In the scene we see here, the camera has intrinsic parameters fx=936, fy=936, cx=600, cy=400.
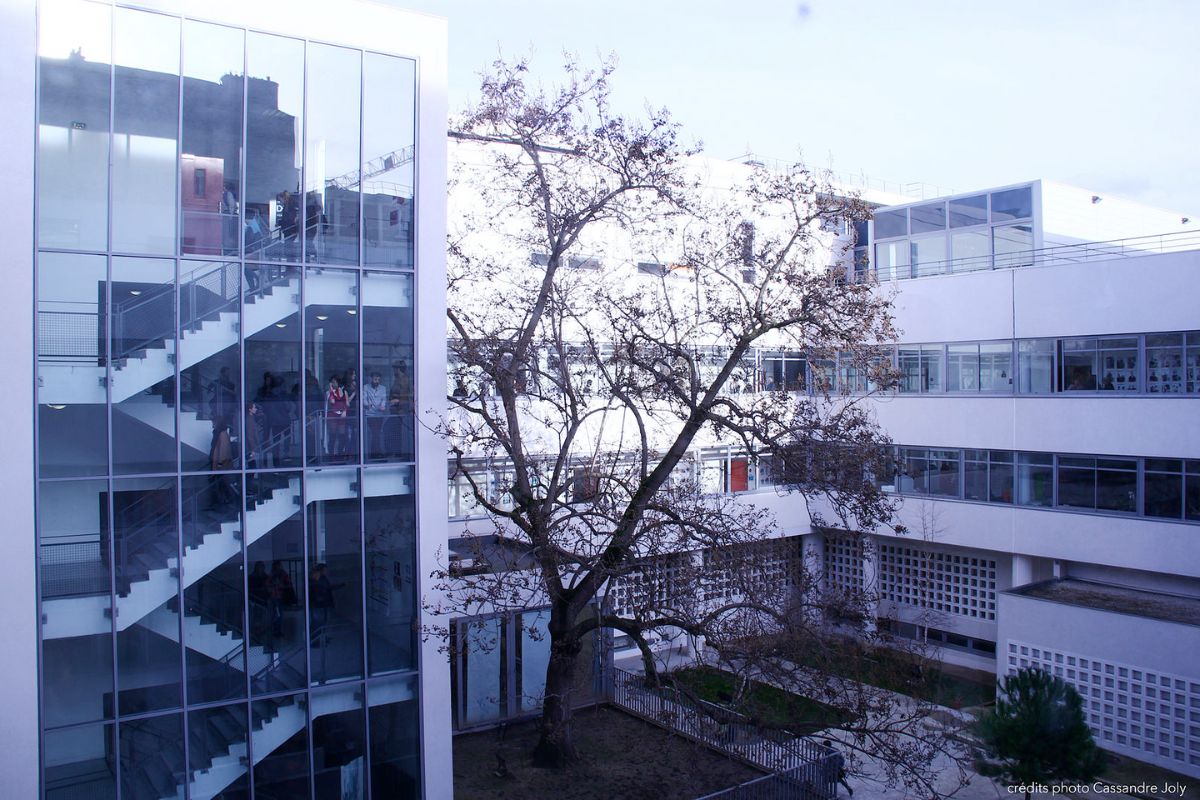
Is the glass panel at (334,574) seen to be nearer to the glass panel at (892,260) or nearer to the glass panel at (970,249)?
the glass panel at (892,260)

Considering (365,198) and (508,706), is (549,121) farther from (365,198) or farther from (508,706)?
(508,706)

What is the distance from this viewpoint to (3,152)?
31.3ft

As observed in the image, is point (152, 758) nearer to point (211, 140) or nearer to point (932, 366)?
point (211, 140)

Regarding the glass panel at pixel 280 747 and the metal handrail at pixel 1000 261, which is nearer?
the glass panel at pixel 280 747

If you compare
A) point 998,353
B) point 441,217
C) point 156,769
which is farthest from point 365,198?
point 998,353

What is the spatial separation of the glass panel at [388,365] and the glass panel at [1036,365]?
13.5 meters

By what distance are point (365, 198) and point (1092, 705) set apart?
14788 millimetres

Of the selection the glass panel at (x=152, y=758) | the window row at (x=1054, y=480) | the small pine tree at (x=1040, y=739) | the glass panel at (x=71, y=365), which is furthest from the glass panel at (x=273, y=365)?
the window row at (x=1054, y=480)

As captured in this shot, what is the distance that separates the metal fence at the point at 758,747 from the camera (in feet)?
43.0

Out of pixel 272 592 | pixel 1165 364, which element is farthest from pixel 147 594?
pixel 1165 364

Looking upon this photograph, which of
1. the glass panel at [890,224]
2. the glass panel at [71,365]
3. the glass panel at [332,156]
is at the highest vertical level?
the glass panel at [890,224]

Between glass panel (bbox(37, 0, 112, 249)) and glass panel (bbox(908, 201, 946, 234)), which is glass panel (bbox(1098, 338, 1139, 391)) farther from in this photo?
glass panel (bbox(37, 0, 112, 249))

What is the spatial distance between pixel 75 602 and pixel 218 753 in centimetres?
230

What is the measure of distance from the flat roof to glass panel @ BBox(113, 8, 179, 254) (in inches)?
622
